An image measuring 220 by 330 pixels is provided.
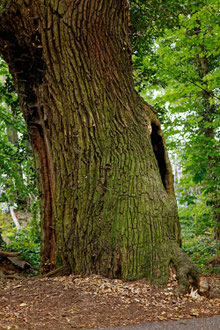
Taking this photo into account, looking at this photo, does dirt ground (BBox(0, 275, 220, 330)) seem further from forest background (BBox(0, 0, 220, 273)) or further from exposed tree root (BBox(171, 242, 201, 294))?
forest background (BBox(0, 0, 220, 273))

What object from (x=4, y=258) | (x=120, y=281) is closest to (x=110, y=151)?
(x=120, y=281)

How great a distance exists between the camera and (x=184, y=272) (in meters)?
3.28

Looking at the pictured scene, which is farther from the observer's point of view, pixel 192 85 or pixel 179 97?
pixel 179 97

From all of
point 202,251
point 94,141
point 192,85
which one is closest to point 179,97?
point 192,85

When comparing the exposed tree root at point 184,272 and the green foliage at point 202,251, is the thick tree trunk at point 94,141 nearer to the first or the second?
the exposed tree root at point 184,272

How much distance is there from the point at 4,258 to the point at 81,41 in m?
4.50

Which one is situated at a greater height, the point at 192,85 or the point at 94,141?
the point at 192,85

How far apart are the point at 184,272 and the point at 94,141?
186cm

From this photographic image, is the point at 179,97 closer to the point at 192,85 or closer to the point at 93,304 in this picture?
the point at 192,85

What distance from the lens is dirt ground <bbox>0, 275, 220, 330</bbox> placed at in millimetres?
2553

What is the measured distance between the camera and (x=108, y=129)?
3904 millimetres

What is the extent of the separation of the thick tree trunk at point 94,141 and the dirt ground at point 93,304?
0.27 m

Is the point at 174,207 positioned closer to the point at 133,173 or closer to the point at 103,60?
the point at 133,173

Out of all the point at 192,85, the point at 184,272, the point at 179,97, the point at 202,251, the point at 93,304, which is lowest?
the point at 202,251
